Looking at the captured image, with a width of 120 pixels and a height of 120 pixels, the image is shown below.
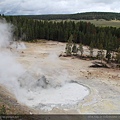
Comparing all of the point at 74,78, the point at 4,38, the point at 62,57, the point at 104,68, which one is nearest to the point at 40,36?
the point at 4,38

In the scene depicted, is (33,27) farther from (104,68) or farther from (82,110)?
(82,110)

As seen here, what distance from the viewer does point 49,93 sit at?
24.1m

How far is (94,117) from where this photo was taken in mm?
19469

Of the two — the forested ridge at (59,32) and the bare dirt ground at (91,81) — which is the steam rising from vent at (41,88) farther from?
the forested ridge at (59,32)

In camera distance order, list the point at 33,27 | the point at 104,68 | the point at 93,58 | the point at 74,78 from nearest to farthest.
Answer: the point at 74,78 → the point at 104,68 → the point at 93,58 → the point at 33,27

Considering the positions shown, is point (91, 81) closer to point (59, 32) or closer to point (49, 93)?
point (49, 93)

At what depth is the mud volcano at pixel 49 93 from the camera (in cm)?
2145

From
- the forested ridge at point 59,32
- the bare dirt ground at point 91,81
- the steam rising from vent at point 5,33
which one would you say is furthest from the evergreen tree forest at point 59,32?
the bare dirt ground at point 91,81

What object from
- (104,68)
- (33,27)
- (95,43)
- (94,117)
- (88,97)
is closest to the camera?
(94,117)

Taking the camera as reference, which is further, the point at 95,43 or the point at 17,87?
the point at 95,43

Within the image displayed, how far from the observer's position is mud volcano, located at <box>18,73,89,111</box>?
21453mm

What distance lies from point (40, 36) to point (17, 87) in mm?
46057

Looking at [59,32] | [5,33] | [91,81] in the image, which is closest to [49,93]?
[91,81]

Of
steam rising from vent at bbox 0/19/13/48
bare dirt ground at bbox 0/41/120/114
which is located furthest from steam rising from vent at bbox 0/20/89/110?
steam rising from vent at bbox 0/19/13/48
